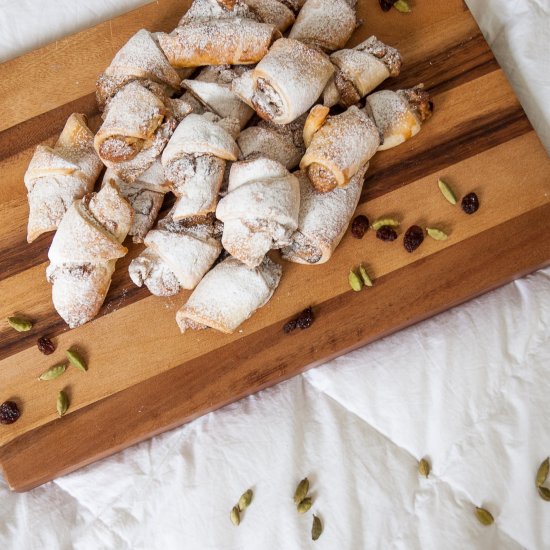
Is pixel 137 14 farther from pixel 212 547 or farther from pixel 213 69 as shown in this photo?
pixel 212 547

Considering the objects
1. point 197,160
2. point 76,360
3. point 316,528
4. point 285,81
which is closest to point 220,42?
point 285,81

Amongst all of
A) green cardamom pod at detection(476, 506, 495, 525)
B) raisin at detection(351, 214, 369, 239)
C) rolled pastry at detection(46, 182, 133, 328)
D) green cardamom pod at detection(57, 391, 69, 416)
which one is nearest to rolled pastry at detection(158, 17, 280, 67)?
rolled pastry at detection(46, 182, 133, 328)

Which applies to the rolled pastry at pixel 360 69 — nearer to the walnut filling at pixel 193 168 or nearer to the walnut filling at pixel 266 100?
the walnut filling at pixel 266 100

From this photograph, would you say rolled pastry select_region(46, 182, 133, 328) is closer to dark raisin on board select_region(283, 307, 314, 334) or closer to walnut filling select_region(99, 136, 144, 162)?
walnut filling select_region(99, 136, 144, 162)

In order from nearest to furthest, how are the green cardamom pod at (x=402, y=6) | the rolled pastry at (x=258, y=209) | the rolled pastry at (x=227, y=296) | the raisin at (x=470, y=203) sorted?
the rolled pastry at (x=258, y=209)
the rolled pastry at (x=227, y=296)
the raisin at (x=470, y=203)
the green cardamom pod at (x=402, y=6)

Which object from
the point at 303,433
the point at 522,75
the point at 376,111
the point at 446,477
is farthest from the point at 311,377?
the point at 522,75

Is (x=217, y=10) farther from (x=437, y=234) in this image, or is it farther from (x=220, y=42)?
(x=437, y=234)

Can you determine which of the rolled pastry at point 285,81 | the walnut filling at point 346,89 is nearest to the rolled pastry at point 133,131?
the rolled pastry at point 285,81
